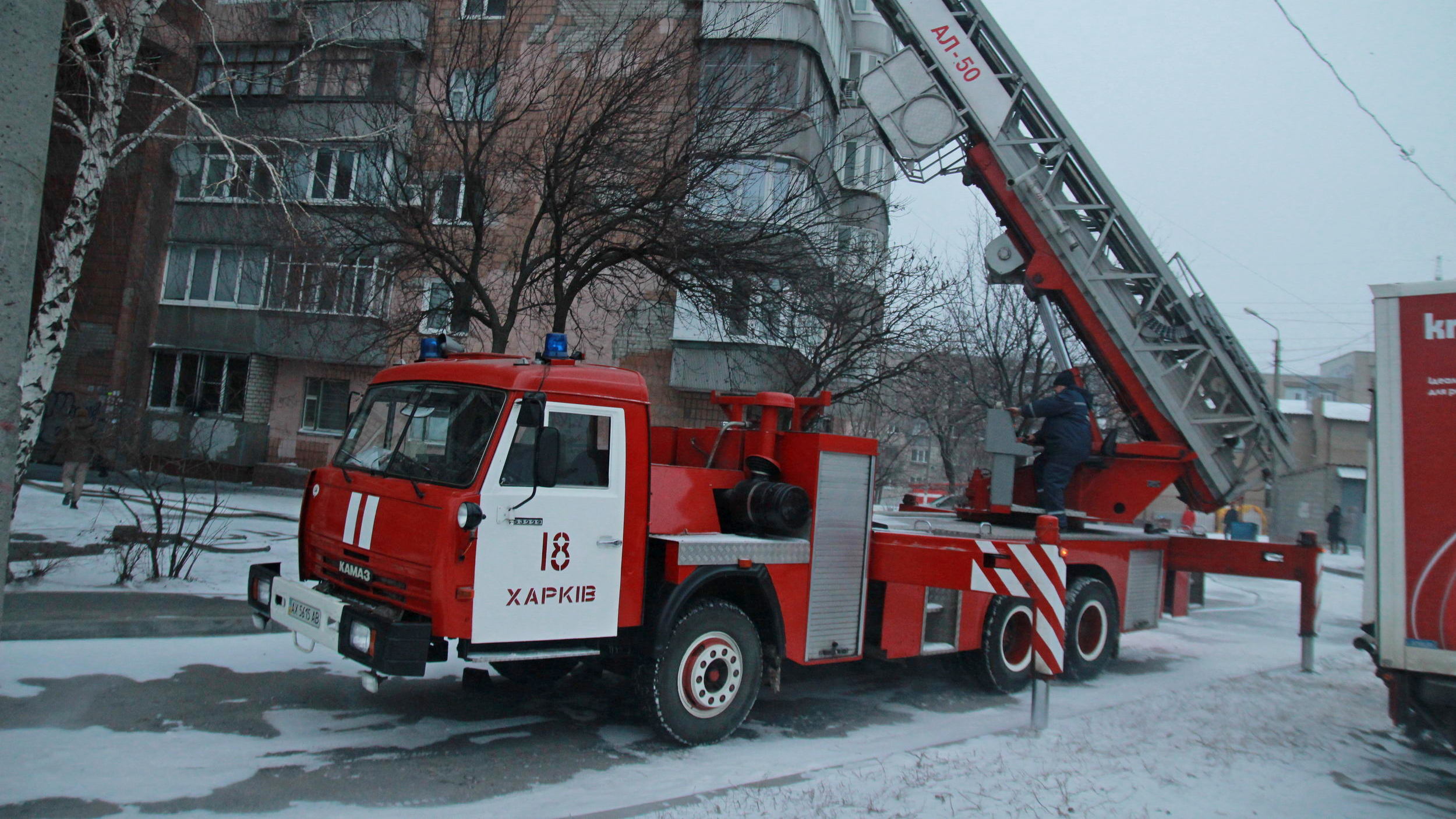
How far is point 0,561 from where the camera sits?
364 cm

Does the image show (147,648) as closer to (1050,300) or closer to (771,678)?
(771,678)

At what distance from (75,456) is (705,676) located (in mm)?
12275

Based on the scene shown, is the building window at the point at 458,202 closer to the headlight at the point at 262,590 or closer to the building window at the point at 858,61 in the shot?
the headlight at the point at 262,590

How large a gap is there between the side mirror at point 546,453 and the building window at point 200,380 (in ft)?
67.7

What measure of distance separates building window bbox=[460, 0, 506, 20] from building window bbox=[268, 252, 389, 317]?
3.11 metres

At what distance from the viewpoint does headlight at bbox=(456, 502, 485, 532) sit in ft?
16.6

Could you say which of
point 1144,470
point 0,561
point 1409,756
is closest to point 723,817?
point 0,561

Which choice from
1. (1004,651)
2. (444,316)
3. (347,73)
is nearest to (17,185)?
(1004,651)

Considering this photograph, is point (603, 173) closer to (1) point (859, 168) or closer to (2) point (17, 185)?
(2) point (17, 185)

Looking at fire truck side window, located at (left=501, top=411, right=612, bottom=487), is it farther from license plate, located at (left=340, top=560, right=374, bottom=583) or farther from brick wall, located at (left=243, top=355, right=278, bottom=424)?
brick wall, located at (left=243, top=355, right=278, bottom=424)

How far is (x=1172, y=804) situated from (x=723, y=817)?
2.54m

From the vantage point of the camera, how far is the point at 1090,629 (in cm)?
886

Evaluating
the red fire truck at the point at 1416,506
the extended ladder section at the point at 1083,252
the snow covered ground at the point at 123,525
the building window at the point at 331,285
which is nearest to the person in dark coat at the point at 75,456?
the snow covered ground at the point at 123,525

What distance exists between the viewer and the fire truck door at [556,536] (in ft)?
17.2
